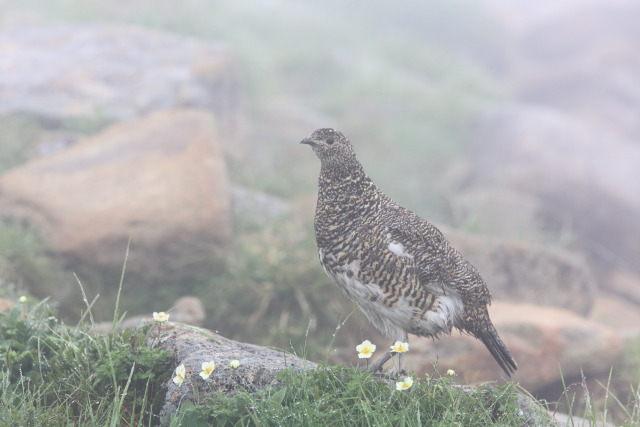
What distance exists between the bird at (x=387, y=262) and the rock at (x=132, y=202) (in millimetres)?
3428

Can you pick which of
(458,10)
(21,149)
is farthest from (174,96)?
(458,10)

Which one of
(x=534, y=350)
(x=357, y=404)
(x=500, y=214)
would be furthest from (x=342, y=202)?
(x=500, y=214)

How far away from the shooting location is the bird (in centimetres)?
412

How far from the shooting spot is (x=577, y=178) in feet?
39.4

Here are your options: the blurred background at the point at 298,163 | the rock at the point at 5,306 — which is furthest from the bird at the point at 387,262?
the rock at the point at 5,306

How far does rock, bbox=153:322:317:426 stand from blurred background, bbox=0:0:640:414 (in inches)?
21.6

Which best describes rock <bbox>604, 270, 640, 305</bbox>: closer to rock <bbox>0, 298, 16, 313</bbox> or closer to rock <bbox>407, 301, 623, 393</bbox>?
rock <bbox>407, 301, 623, 393</bbox>

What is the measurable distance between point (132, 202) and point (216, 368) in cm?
453

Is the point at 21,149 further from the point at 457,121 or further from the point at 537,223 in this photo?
the point at 457,121

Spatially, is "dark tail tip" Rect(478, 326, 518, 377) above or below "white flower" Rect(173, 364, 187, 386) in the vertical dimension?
below

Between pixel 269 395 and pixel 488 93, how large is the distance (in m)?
14.8

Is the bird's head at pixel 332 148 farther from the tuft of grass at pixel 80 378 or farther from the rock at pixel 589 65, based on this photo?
the rock at pixel 589 65

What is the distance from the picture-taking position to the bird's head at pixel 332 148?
4.45 m

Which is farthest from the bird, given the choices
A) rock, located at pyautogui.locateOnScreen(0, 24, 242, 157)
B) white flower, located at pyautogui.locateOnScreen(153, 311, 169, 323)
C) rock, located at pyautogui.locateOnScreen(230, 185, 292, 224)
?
rock, located at pyautogui.locateOnScreen(0, 24, 242, 157)
